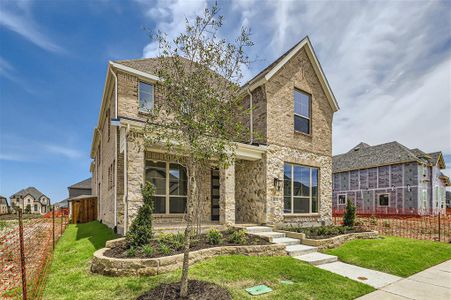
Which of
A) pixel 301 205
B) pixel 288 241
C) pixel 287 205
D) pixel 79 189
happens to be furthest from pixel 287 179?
pixel 79 189

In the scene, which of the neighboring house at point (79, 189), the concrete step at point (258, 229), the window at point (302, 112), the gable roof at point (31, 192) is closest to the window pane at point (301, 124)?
the window at point (302, 112)

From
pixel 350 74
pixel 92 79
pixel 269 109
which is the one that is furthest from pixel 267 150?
pixel 92 79

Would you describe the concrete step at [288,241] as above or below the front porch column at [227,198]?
below

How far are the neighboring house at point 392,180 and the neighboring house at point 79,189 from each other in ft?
115

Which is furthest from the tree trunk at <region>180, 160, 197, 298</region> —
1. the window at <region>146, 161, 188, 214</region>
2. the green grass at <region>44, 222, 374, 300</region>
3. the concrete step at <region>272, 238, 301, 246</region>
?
the window at <region>146, 161, 188, 214</region>

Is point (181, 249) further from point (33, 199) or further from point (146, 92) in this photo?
point (33, 199)

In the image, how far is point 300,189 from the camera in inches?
492

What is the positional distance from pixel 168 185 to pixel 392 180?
25015 mm

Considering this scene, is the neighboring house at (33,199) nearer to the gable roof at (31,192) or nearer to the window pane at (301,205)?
the gable roof at (31,192)

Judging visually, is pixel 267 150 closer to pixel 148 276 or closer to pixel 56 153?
pixel 148 276

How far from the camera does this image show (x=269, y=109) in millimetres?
11523

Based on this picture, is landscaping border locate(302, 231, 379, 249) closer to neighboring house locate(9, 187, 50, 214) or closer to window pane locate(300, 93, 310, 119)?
window pane locate(300, 93, 310, 119)

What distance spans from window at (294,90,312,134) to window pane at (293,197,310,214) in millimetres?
3534

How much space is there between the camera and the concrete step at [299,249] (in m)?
7.87
